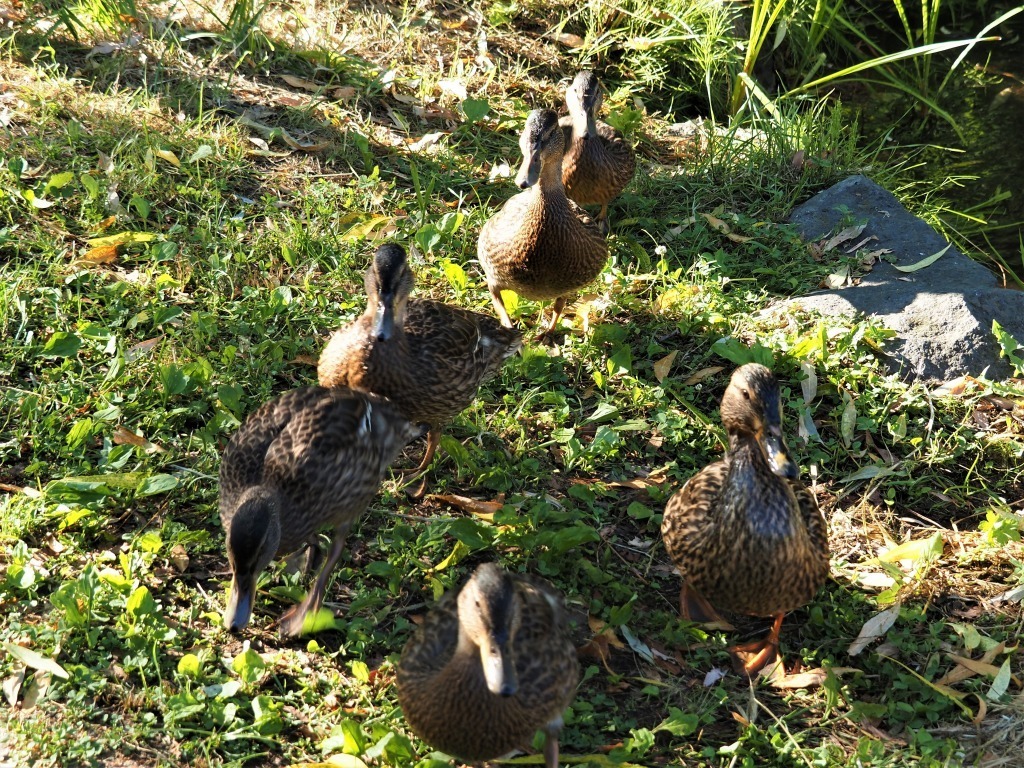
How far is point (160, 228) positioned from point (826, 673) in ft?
13.2

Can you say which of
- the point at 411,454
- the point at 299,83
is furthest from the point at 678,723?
the point at 299,83

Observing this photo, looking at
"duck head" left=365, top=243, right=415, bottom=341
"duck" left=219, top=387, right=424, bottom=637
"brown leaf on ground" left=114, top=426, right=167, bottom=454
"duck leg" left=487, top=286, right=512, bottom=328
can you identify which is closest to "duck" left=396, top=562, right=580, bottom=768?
"duck" left=219, top=387, right=424, bottom=637

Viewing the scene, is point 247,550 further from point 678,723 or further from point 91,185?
point 91,185

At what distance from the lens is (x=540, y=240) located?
17.7 feet

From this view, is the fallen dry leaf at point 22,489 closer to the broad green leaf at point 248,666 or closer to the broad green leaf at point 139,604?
the broad green leaf at point 139,604

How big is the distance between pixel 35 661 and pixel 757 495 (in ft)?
8.53

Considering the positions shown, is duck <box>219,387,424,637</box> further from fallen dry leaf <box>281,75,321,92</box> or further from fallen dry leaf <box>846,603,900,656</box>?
fallen dry leaf <box>281,75,321,92</box>

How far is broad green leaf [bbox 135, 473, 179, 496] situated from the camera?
425 centimetres

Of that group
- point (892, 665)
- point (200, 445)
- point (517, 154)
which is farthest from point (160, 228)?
point (892, 665)

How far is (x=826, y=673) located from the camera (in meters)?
4.07

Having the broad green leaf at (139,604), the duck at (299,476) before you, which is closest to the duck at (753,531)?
the duck at (299,476)

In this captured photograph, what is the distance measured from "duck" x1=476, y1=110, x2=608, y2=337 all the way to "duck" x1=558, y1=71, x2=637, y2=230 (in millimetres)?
612

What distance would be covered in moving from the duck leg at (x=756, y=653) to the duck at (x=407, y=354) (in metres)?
1.49

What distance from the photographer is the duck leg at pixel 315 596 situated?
395 cm
